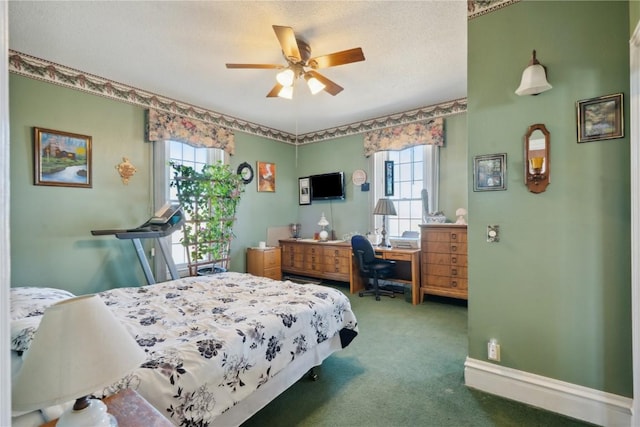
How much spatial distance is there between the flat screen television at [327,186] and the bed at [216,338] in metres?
2.89

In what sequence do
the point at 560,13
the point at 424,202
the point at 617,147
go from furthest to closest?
the point at 424,202, the point at 560,13, the point at 617,147

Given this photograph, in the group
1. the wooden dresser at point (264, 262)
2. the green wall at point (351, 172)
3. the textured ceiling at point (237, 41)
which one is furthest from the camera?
the wooden dresser at point (264, 262)

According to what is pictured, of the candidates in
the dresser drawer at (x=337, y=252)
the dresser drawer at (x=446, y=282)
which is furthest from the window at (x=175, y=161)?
the dresser drawer at (x=446, y=282)

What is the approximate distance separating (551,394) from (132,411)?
2.30 meters

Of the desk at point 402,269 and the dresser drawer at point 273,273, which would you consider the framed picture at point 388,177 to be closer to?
the desk at point 402,269

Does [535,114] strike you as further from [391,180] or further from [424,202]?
[391,180]

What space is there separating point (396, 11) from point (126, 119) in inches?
131

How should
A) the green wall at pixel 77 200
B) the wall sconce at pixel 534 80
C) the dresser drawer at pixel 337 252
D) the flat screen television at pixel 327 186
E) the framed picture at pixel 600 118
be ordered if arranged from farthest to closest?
the flat screen television at pixel 327 186, the dresser drawer at pixel 337 252, the green wall at pixel 77 200, the wall sconce at pixel 534 80, the framed picture at pixel 600 118

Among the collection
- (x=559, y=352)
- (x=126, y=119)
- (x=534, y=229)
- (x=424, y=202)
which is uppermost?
(x=126, y=119)

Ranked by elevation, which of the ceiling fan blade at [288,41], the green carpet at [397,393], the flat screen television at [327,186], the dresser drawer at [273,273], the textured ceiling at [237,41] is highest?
the textured ceiling at [237,41]

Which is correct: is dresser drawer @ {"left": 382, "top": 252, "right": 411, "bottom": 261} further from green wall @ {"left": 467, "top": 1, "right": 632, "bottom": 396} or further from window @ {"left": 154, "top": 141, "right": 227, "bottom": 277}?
window @ {"left": 154, "top": 141, "right": 227, "bottom": 277}

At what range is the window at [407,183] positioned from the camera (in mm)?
4449

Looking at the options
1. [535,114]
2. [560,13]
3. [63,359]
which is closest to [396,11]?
[560,13]

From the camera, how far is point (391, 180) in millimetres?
4828
